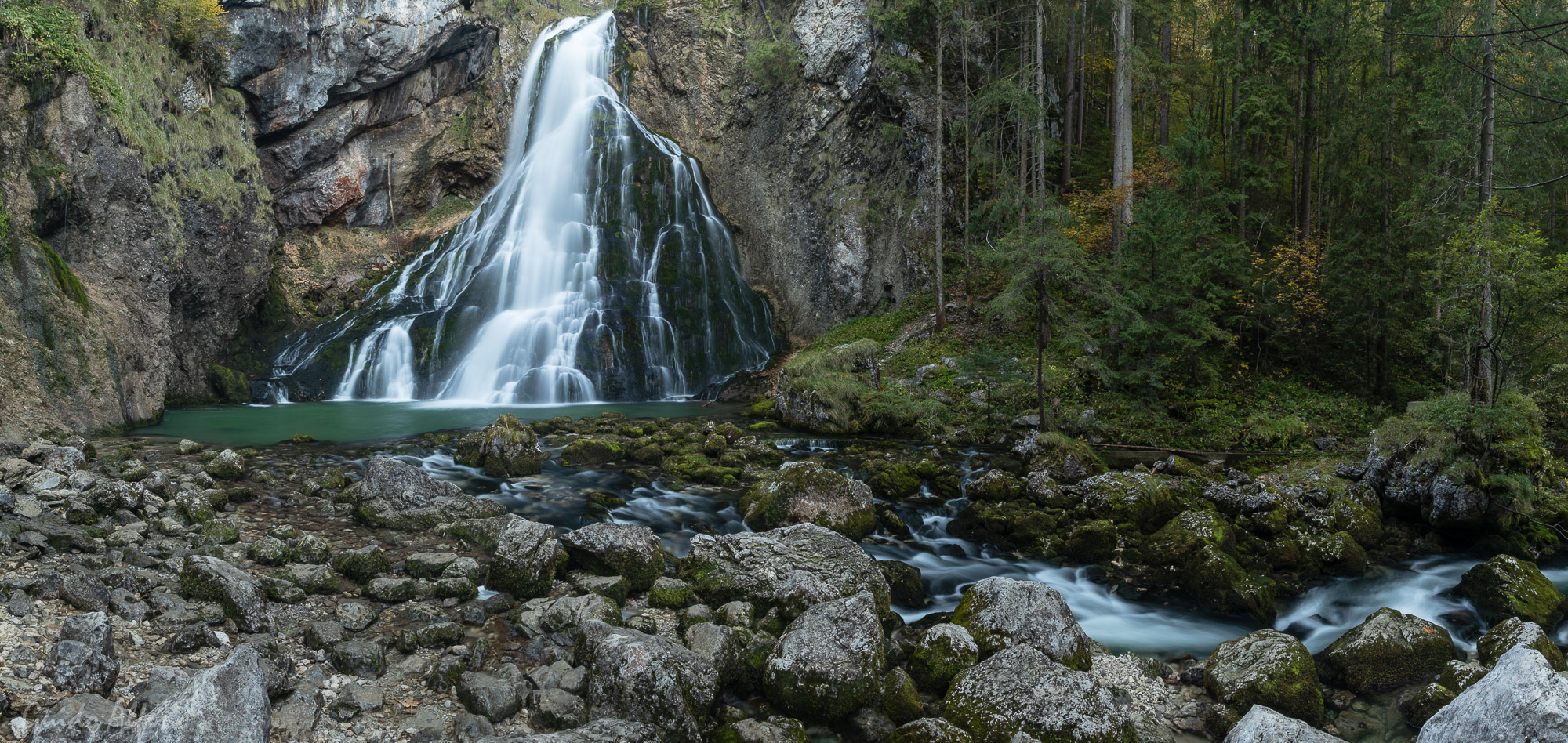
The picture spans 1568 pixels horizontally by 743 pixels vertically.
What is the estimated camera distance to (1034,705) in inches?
189

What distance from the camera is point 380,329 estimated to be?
24.0m

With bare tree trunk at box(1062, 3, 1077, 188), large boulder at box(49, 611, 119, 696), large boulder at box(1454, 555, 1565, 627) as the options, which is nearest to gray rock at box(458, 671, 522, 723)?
large boulder at box(49, 611, 119, 696)

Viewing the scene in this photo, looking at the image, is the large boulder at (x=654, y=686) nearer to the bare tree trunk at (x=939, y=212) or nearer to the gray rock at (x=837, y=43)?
Answer: the bare tree trunk at (x=939, y=212)

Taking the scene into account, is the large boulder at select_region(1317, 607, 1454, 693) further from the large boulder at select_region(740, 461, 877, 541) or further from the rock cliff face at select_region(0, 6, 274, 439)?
the rock cliff face at select_region(0, 6, 274, 439)

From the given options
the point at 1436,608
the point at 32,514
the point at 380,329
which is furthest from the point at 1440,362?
the point at 380,329

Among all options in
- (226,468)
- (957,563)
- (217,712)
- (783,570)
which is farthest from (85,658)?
(957,563)

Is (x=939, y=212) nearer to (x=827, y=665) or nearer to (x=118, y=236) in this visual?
(x=827, y=665)

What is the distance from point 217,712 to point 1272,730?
5493mm

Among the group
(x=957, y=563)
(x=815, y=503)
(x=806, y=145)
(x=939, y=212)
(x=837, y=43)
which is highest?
(x=837, y=43)

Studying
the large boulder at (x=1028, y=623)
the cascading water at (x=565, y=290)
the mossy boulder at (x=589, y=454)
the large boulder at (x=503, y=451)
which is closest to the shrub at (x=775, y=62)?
the cascading water at (x=565, y=290)

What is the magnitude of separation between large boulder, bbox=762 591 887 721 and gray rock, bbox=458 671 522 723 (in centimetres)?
170

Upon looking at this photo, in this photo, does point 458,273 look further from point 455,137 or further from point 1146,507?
Result: point 1146,507

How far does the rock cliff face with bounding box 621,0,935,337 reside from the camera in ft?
80.8

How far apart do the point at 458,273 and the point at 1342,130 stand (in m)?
27.2
